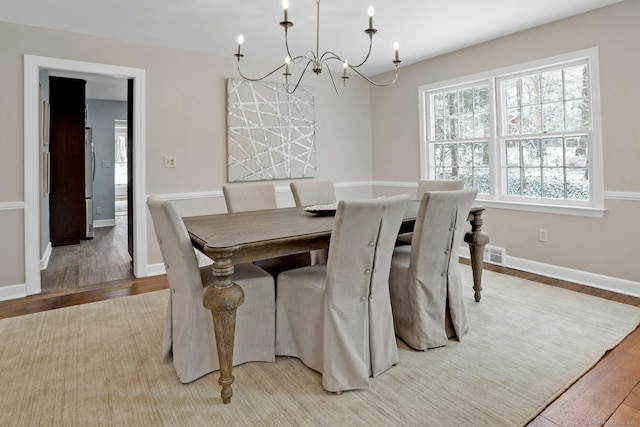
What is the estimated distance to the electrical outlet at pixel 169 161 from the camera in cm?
395

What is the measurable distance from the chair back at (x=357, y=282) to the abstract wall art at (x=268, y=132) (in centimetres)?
Answer: 281

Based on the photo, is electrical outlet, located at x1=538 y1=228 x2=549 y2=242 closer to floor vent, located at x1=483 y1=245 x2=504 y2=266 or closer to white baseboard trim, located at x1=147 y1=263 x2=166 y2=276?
floor vent, located at x1=483 y1=245 x2=504 y2=266

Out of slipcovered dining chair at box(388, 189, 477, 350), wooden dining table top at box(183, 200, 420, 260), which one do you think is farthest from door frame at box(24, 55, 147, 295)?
slipcovered dining chair at box(388, 189, 477, 350)

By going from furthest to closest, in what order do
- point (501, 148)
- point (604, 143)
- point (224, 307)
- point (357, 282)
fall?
point (501, 148) < point (604, 143) < point (357, 282) < point (224, 307)

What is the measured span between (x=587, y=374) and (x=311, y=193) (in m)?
2.38

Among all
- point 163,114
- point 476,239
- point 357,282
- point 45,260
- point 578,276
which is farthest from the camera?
point 45,260

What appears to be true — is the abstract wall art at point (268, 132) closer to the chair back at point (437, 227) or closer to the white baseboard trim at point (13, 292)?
the white baseboard trim at point (13, 292)

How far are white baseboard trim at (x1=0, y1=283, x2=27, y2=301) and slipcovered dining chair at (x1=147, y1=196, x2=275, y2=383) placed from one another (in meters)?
2.11

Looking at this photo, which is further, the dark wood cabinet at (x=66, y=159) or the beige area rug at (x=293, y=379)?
the dark wood cabinet at (x=66, y=159)

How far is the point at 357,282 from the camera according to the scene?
1.86 m

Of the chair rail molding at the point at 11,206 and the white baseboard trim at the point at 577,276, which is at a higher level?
the chair rail molding at the point at 11,206

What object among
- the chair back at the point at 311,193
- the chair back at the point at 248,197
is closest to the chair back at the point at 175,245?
the chair back at the point at 248,197

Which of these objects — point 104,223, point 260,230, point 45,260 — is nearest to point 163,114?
point 45,260

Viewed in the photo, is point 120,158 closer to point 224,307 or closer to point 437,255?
point 224,307
